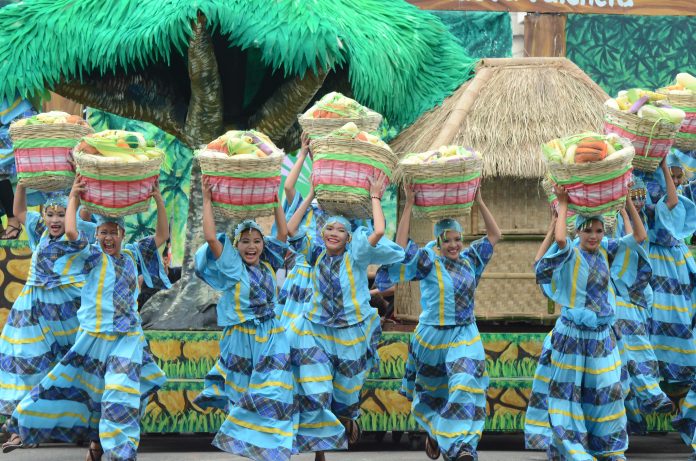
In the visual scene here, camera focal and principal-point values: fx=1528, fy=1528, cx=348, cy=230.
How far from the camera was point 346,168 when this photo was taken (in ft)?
30.2

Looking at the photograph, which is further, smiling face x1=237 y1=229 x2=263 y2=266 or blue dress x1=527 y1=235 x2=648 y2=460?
smiling face x1=237 y1=229 x2=263 y2=266

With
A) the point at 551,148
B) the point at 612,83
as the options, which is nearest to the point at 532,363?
the point at 551,148

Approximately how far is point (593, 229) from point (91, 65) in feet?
13.6

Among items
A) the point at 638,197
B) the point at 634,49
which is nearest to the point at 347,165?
the point at 638,197

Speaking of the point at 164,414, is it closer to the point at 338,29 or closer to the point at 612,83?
the point at 338,29

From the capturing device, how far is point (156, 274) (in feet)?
31.2

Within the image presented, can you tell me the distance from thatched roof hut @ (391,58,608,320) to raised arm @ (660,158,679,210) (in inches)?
47.6

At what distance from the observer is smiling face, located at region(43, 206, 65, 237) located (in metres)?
9.71

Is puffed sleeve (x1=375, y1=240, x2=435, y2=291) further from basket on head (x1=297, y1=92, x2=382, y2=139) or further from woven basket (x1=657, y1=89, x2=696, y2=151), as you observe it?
woven basket (x1=657, y1=89, x2=696, y2=151)

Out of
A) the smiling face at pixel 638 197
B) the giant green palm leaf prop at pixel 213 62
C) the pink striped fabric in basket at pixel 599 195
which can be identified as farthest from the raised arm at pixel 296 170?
the smiling face at pixel 638 197

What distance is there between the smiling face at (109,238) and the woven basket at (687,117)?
3.81 metres

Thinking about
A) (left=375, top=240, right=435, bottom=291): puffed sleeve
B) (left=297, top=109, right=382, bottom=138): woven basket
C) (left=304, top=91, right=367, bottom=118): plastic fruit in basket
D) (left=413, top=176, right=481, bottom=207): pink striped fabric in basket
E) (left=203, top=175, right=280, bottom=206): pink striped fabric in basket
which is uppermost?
(left=304, top=91, right=367, bottom=118): plastic fruit in basket

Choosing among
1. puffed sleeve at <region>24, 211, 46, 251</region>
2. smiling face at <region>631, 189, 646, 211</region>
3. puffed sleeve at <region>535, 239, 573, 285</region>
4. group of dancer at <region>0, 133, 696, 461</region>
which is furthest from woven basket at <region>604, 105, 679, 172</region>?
puffed sleeve at <region>24, 211, 46, 251</region>

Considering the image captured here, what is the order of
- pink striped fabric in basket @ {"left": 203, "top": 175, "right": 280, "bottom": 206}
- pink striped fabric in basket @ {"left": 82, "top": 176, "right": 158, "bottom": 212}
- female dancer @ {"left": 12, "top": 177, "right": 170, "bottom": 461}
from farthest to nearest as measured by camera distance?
female dancer @ {"left": 12, "top": 177, "right": 170, "bottom": 461} < pink striped fabric in basket @ {"left": 203, "top": 175, "right": 280, "bottom": 206} < pink striped fabric in basket @ {"left": 82, "top": 176, "right": 158, "bottom": 212}
